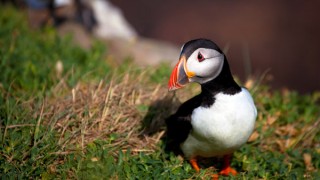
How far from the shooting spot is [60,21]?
7152mm

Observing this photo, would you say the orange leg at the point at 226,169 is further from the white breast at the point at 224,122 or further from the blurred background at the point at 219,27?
the blurred background at the point at 219,27

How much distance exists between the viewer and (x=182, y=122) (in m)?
3.61

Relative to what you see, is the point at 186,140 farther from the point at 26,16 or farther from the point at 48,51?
the point at 26,16

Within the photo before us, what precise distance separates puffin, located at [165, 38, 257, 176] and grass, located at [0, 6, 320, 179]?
318 mm

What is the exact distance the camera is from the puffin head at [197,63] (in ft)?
10.7

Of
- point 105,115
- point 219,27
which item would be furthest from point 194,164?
point 219,27

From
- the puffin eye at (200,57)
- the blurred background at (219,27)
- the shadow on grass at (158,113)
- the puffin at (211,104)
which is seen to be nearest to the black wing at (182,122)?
the puffin at (211,104)

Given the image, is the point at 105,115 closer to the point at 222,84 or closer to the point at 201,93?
the point at 201,93

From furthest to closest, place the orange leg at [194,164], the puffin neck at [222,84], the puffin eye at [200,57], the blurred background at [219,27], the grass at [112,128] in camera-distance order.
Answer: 1. the blurred background at [219,27]
2. the orange leg at [194,164]
3. the grass at [112,128]
4. the puffin neck at [222,84]
5. the puffin eye at [200,57]

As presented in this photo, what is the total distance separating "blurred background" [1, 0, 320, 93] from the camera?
708cm

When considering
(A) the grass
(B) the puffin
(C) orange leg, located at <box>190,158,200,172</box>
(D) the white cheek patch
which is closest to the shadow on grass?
(A) the grass

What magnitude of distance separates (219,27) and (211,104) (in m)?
6.70

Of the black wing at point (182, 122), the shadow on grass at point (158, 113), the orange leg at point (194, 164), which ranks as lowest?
the orange leg at point (194, 164)

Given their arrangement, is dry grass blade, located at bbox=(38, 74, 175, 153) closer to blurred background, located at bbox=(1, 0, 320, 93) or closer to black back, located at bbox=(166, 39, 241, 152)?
black back, located at bbox=(166, 39, 241, 152)
